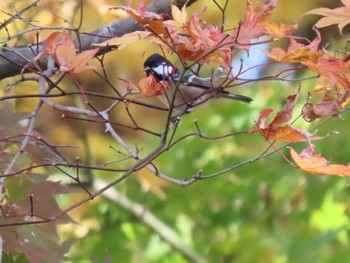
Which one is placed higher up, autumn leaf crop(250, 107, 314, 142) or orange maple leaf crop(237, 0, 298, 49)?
orange maple leaf crop(237, 0, 298, 49)

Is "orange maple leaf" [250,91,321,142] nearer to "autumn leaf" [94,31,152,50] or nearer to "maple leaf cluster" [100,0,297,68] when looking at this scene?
"maple leaf cluster" [100,0,297,68]

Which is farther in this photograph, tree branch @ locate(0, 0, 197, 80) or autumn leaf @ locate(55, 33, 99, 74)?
tree branch @ locate(0, 0, 197, 80)

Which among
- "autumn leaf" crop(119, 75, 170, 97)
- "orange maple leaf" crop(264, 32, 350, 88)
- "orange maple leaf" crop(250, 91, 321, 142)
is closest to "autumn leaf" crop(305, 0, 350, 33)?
"orange maple leaf" crop(264, 32, 350, 88)

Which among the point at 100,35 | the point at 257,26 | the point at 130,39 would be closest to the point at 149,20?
the point at 130,39

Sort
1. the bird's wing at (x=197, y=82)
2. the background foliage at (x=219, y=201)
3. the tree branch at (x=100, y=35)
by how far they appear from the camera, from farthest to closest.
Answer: the background foliage at (x=219, y=201)
the bird's wing at (x=197, y=82)
the tree branch at (x=100, y=35)

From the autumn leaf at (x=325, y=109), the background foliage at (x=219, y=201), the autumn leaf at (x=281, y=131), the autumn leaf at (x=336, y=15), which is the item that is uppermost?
the background foliage at (x=219, y=201)

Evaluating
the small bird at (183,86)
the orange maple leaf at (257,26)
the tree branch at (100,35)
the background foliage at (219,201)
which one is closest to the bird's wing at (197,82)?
the small bird at (183,86)

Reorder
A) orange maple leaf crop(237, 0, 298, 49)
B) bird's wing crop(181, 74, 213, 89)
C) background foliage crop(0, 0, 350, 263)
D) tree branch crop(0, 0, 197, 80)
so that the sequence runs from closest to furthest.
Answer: orange maple leaf crop(237, 0, 298, 49) < tree branch crop(0, 0, 197, 80) < bird's wing crop(181, 74, 213, 89) < background foliage crop(0, 0, 350, 263)

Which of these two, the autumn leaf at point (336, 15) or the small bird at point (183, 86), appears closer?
the autumn leaf at point (336, 15)

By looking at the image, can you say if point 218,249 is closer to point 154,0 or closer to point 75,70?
point 154,0

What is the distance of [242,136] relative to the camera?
2523 mm

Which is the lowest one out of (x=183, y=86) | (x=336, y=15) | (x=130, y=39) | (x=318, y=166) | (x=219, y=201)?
(x=318, y=166)

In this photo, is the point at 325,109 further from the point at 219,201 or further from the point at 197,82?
the point at 219,201

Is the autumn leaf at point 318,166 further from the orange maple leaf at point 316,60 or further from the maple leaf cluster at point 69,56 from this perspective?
the maple leaf cluster at point 69,56
